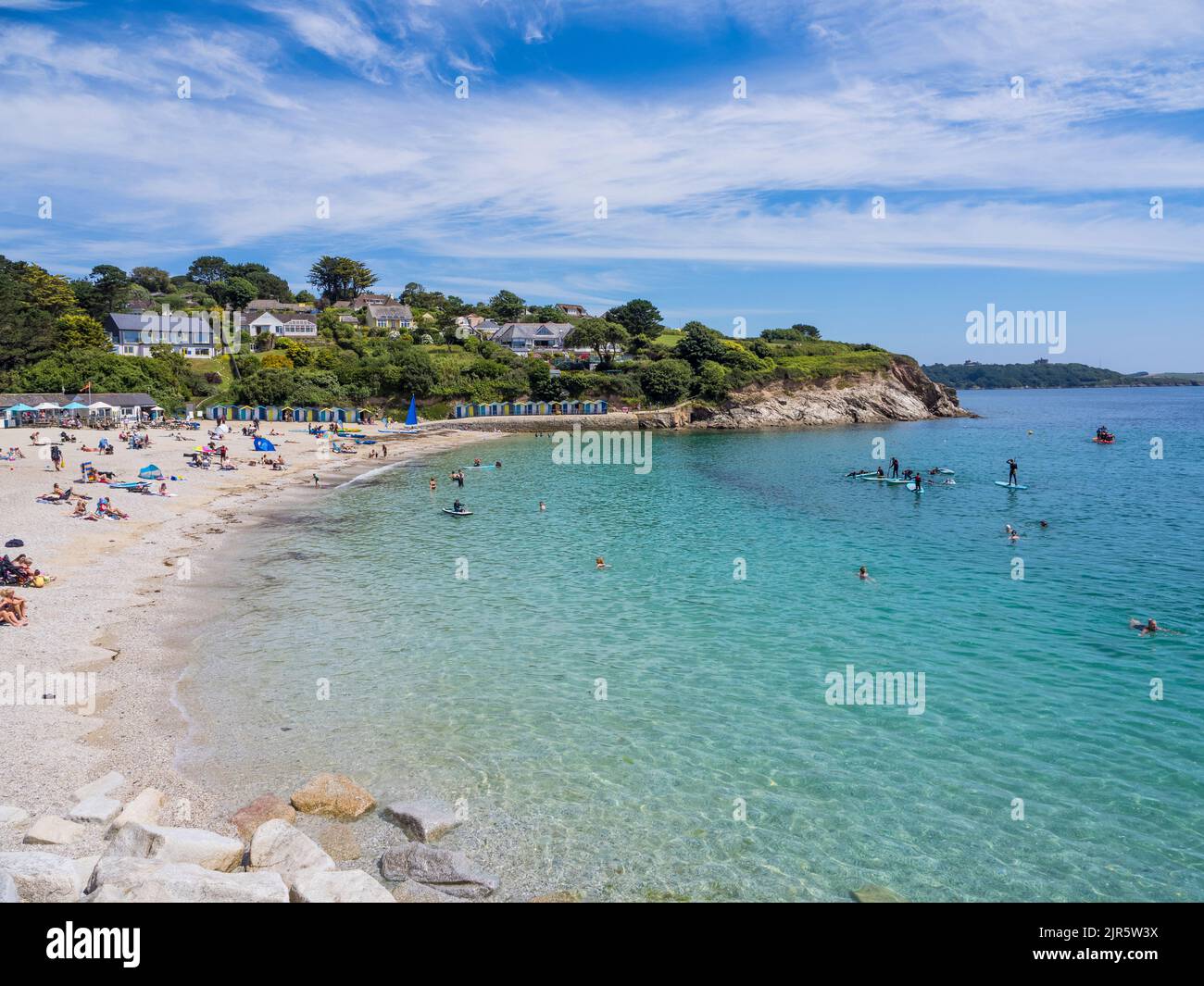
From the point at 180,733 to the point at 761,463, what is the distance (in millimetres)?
61839

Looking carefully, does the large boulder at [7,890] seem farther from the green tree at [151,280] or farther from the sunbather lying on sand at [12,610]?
the green tree at [151,280]

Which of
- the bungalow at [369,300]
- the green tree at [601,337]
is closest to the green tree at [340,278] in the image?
the bungalow at [369,300]

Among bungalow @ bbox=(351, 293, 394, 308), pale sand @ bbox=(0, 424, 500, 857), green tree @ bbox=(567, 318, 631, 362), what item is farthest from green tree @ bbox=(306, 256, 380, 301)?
pale sand @ bbox=(0, 424, 500, 857)

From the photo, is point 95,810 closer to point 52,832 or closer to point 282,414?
point 52,832

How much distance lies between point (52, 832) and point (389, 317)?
144099 mm

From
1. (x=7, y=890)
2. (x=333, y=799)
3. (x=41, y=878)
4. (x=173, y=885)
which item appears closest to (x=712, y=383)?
(x=333, y=799)

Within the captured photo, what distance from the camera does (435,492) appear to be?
2169 inches

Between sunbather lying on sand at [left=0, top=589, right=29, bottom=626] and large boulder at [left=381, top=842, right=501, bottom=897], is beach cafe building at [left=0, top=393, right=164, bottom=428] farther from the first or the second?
large boulder at [left=381, top=842, right=501, bottom=897]

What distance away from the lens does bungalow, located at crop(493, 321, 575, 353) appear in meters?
142

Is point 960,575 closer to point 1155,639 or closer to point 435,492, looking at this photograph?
point 1155,639

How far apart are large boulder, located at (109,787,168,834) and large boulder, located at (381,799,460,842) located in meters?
3.92
